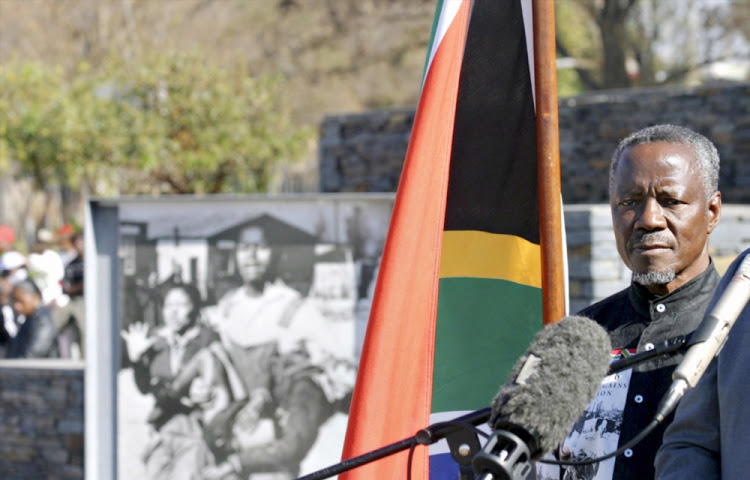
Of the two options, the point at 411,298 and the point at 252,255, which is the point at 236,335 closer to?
the point at 252,255

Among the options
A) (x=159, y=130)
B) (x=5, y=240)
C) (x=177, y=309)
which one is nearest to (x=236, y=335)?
(x=177, y=309)

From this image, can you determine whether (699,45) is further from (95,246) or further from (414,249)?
(414,249)

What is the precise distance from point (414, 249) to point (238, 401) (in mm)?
3130

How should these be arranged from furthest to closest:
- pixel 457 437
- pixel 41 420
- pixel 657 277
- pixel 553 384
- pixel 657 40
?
pixel 657 40 → pixel 41 420 → pixel 657 277 → pixel 457 437 → pixel 553 384

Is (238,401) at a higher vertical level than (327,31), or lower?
lower

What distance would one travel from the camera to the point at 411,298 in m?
2.94

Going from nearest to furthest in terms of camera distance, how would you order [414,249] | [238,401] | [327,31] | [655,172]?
[655,172] → [414,249] → [238,401] → [327,31]

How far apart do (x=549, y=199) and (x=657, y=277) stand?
18.9 inches

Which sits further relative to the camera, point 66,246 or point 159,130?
point 159,130

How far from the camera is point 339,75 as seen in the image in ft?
81.3

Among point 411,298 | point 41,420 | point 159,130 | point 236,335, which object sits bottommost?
point 41,420

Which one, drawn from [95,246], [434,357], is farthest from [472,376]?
[95,246]

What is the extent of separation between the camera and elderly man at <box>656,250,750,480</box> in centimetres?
190

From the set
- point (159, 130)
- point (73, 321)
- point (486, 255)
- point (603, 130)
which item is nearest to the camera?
point (486, 255)
